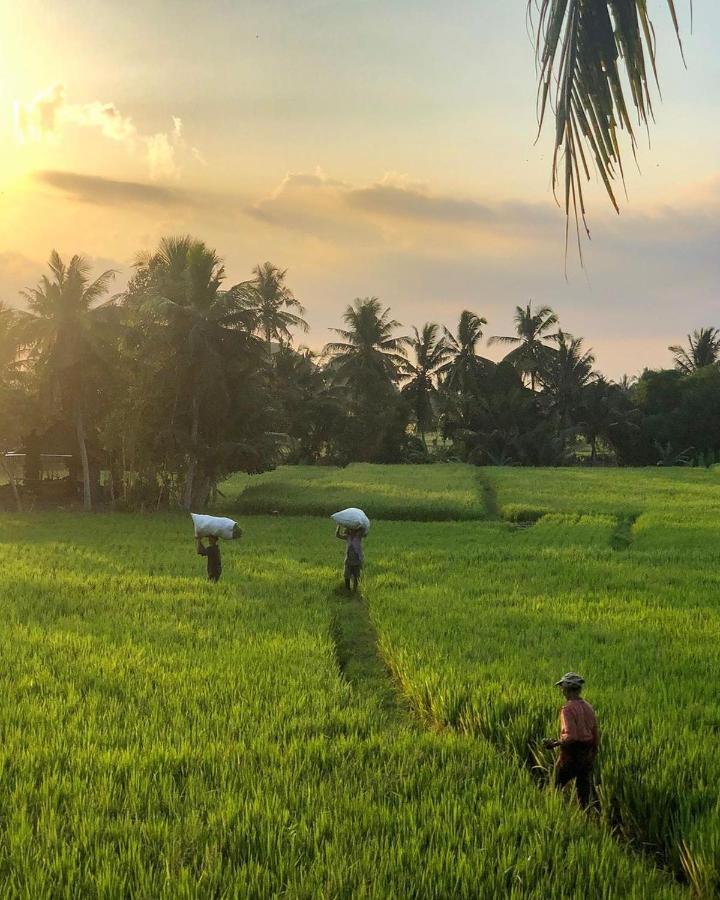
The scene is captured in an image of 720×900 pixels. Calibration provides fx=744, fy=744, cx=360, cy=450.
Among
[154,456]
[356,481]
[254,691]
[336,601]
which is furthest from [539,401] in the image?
[254,691]

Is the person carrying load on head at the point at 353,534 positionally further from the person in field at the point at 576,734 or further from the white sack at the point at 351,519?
the person in field at the point at 576,734

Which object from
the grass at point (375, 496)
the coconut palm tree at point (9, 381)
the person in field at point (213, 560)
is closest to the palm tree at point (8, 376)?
the coconut palm tree at point (9, 381)

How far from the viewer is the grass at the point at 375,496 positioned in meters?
21.5

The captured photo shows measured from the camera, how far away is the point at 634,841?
4035 mm

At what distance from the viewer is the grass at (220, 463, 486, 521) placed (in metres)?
21.5

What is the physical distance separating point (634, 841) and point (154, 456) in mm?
19126

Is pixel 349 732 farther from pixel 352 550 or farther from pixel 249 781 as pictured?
pixel 352 550

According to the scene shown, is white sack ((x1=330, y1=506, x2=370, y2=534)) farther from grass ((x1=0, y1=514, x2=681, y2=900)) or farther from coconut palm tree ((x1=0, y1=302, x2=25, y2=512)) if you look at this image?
coconut palm tree ((x1=0, y1=302, x2=25, y2=512))

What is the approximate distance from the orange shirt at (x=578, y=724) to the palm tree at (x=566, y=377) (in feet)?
134

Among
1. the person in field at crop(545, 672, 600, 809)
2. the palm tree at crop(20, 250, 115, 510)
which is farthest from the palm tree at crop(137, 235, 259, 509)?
the person in field at crop(545, 672, 600, 809)

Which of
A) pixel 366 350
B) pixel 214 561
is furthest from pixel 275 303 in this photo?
pixel 214 561

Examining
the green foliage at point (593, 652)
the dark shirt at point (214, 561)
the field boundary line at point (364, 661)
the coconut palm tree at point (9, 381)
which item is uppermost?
the coconut palm tree at point (9, 381)

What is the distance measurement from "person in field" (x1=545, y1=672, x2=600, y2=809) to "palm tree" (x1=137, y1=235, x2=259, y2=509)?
17.8m

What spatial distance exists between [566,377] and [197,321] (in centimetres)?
2841
